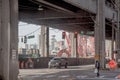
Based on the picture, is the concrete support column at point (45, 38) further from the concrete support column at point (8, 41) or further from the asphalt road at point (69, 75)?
the concrete support column at point (8, 41)

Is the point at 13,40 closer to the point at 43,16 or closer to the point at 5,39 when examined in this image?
the point at 5,39

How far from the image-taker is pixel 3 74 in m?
23.8

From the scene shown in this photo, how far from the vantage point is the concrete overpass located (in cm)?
2389

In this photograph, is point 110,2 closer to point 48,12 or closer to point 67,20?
point 67,20

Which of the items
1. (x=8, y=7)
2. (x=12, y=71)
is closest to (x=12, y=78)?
(x=12, y=71)

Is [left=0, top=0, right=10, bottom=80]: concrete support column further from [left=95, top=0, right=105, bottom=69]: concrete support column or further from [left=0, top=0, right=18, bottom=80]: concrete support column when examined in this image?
[left=95, top=0, right=105, bottom=69]: concrete support column

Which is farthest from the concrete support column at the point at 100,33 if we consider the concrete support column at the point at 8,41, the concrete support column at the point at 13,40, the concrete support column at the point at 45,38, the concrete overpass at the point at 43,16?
the concrete support column at the point at 8,41

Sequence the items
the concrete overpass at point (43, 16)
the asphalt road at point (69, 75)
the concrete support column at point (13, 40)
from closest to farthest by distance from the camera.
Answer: the concrete overpass at point (43, 16) → the concrete support column at point (13, 40) → the asphalt road at point (69, 75)

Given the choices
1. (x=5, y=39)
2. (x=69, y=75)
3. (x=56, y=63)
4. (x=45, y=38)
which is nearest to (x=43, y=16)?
(x=56, y=63)

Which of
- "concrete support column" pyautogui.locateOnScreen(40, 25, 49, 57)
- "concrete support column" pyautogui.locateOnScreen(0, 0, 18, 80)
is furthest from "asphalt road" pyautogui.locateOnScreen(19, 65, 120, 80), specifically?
"concrete support column" pyautogui.locateOnScreen(40, 25, 49, 57)

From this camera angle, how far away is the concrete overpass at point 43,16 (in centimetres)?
2389

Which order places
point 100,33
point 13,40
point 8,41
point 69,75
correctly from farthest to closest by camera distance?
point 100,33, point 69,75, point 13,40, point 8,41

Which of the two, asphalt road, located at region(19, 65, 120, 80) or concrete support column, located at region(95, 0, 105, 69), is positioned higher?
concrete support column, located at region(95, 0, 105, 69)

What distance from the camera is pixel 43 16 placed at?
173 ft
